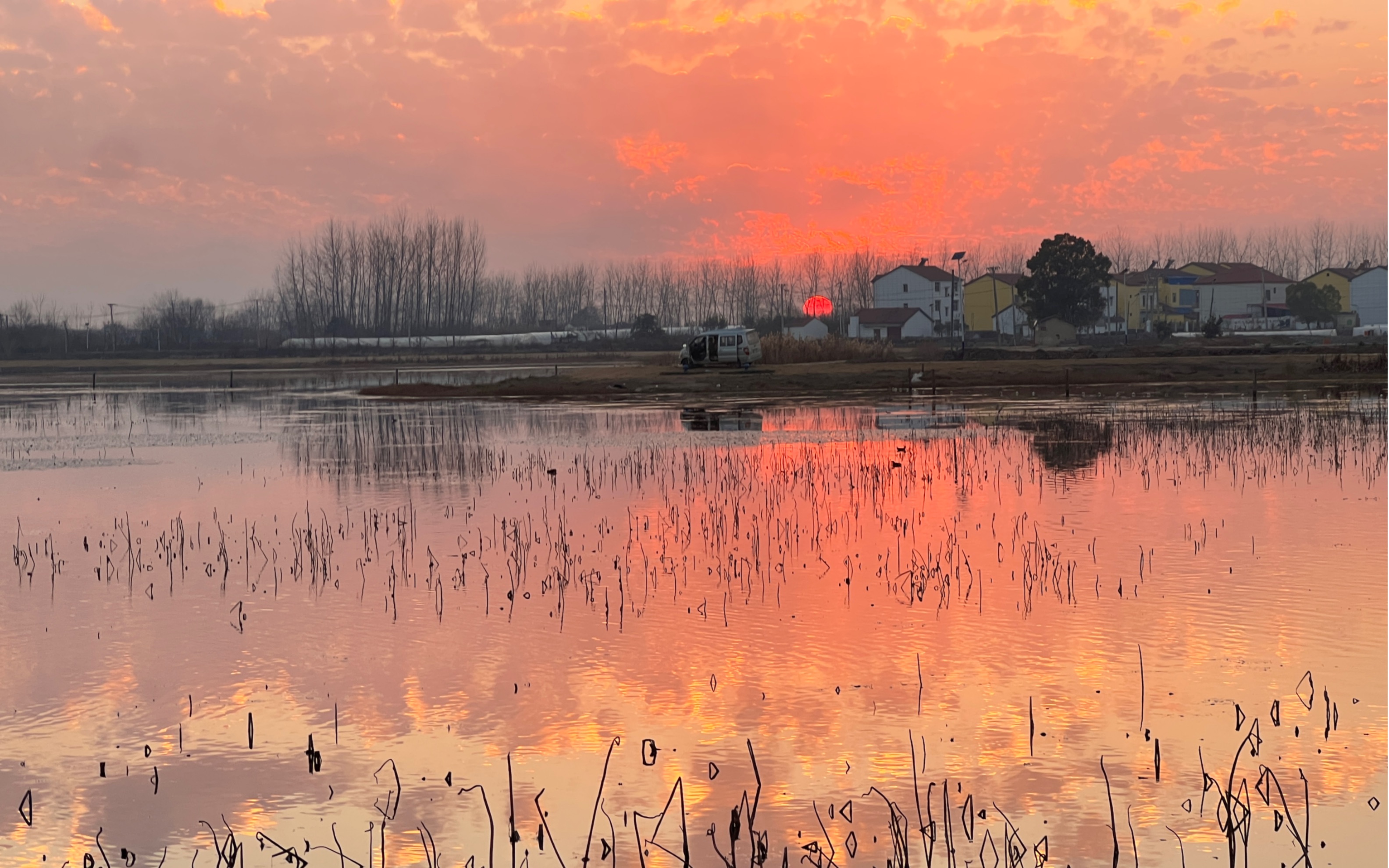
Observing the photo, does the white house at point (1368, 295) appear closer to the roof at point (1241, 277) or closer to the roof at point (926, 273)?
the roof at point (1241, 277)

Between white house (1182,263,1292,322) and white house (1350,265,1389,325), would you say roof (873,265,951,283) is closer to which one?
white house (1182,263,1292,322)

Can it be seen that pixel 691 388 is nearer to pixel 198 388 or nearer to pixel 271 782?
pixel 198 388

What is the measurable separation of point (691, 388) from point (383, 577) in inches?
1900

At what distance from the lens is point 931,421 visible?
41.2 metres

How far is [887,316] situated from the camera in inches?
5891

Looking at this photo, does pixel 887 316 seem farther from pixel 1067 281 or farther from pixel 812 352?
pixel 812 352

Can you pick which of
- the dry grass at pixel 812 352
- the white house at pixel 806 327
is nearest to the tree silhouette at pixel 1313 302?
the white house at pixel 806 327

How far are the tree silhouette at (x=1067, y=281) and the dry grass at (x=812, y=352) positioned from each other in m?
28.2

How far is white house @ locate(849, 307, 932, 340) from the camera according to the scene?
147750 millimetres

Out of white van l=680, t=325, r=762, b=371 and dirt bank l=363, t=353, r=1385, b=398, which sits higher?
white van l=680, t=325, r=762, b=371

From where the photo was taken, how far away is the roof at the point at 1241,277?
6486 inches

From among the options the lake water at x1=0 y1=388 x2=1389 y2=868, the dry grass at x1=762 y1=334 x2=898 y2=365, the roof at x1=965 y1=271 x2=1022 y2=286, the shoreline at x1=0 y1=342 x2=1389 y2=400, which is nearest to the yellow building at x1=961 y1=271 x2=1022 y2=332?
the roof at x1=965 y1=271 x2=1022 y2=286

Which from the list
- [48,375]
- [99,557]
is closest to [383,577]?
[99,557]

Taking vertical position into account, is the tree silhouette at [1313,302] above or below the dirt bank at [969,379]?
above
